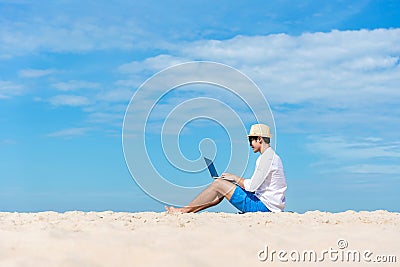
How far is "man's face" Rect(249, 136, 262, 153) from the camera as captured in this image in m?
7.85

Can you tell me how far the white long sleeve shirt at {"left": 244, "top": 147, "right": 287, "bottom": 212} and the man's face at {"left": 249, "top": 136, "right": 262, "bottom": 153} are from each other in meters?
0.14

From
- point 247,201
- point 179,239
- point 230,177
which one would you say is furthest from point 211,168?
point 179,239

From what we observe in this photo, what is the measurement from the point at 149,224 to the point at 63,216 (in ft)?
4.70

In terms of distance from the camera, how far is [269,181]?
771cm

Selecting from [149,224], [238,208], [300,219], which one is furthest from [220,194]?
[149,224]

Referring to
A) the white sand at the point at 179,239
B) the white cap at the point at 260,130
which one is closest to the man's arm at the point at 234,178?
the white cap at the point at 260,130

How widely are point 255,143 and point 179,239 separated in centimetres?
297

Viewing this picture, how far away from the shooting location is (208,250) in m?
4.93

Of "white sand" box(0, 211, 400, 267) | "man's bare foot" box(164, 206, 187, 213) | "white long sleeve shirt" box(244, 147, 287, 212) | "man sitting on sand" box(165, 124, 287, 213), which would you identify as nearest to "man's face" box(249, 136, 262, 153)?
"man sitting on sand" box(165, 124, 287, 213)

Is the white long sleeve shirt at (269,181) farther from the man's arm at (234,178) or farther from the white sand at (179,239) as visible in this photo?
the white sand at (179,239)

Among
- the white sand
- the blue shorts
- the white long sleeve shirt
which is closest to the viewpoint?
the white sand

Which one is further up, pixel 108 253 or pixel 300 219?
pixel 300 219

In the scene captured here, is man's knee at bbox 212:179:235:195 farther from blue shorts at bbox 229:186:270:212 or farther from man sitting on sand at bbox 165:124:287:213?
blue shorts at bbox 229:186:270:212

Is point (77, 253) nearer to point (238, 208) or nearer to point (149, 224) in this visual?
point (149, 224)
